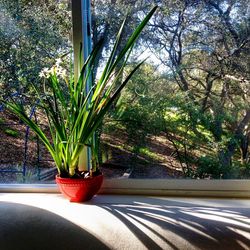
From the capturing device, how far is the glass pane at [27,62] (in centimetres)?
159

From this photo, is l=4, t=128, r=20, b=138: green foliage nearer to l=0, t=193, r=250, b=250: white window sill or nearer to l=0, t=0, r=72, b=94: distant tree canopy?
l=0, t=0, r=72, b=94: distant tree canopy

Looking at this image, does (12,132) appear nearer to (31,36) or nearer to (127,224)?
(31,36)

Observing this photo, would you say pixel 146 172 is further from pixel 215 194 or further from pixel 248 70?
pixel 248 70

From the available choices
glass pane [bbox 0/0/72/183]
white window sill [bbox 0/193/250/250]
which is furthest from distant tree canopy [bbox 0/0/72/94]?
white window sill [bbox 0/193/250/250]

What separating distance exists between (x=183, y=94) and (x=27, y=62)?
808 mm

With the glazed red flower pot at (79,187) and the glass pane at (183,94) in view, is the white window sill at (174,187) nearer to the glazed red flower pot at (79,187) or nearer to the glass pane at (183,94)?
the glass pane at (183,94)

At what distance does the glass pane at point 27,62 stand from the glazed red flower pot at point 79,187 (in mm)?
247

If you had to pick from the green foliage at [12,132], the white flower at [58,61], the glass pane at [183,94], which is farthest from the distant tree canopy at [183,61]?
the green foliage at [12,132]

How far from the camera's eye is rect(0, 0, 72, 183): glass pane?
1.59 m

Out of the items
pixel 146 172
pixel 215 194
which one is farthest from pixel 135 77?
pixel 215 194

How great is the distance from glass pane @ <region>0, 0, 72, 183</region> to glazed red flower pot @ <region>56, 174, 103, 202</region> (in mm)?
247

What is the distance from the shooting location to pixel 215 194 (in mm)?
1526

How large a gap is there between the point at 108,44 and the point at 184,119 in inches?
20.7

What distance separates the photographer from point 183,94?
4.99 ft
